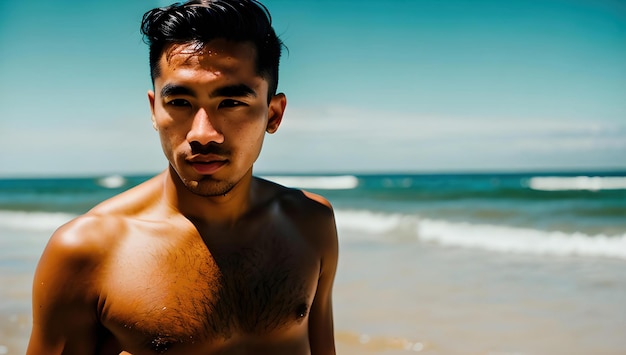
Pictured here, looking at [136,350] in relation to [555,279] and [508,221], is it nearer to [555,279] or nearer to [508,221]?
[555,279]

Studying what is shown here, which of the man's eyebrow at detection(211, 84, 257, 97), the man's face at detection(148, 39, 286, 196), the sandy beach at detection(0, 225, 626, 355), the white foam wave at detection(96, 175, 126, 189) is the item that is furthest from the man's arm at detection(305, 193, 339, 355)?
the white foam wave at detection(96, 175, 126, 189)

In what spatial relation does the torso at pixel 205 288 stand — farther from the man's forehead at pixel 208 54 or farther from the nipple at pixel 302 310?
the man's forehead at pixel 208 54

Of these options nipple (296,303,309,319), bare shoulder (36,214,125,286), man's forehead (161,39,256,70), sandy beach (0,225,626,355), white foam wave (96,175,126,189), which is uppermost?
man's forehead (161,39,256,70)

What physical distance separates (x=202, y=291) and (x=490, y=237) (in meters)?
10.0

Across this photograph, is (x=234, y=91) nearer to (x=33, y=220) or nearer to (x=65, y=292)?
(x=65, y=292)

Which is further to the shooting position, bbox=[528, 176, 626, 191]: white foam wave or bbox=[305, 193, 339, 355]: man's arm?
bbox=[528, 176, 626, 191]: white foam wave

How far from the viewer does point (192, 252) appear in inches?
77.2

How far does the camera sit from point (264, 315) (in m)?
2.01

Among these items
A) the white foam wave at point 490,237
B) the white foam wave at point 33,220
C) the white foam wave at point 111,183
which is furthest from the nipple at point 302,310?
the white foam wave at point 111,183

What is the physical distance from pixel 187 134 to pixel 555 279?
6.07 meters

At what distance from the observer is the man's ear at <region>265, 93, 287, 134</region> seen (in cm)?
207

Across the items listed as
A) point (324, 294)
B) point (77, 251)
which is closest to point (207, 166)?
point (77, 251)

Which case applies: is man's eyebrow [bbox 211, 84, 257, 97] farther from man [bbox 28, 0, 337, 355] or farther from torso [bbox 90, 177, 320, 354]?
torso [bbox 90, 177, 320, 354]

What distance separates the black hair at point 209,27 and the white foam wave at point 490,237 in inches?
314
